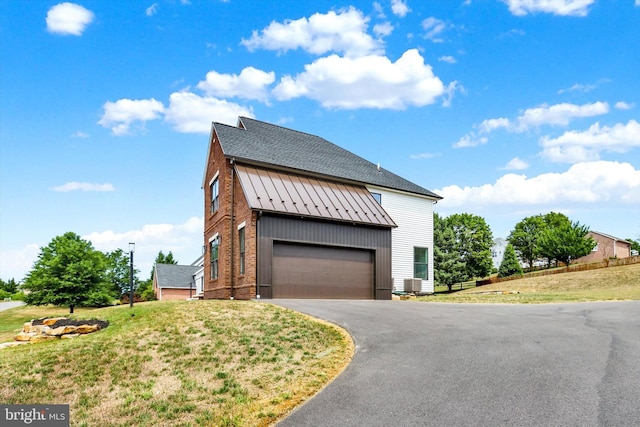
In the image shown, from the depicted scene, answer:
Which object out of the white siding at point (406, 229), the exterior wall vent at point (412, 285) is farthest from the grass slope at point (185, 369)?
the exterior wall vent at point (412, 285)

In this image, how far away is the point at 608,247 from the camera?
70.5m

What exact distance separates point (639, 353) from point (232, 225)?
1667cm

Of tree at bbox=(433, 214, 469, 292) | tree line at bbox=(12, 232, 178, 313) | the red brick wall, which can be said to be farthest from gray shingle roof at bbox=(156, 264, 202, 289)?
the red brick wall

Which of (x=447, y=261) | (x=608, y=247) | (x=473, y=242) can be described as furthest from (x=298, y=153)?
(x=608, y=247)

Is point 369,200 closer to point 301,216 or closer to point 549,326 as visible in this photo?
point 301,216

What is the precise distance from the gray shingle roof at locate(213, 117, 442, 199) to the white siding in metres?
0.50

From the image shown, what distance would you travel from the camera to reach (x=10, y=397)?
9031 millimetres

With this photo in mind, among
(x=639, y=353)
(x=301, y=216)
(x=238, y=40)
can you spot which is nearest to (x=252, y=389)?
(x=639, y=353)

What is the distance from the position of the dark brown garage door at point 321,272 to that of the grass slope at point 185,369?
6109 mm

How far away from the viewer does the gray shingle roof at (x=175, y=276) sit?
53.7 metres

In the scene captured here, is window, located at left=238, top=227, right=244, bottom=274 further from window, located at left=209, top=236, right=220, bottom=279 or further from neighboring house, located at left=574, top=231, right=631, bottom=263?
neighboring house, located at left=574, top=231, right=631, bottom=263

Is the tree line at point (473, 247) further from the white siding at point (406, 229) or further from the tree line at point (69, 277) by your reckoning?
the tree line at point (69, 277)

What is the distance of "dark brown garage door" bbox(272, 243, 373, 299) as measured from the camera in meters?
20.1

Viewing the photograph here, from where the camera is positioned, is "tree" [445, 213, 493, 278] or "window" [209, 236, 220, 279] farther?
"tree" [445, 213, 493, 278]
